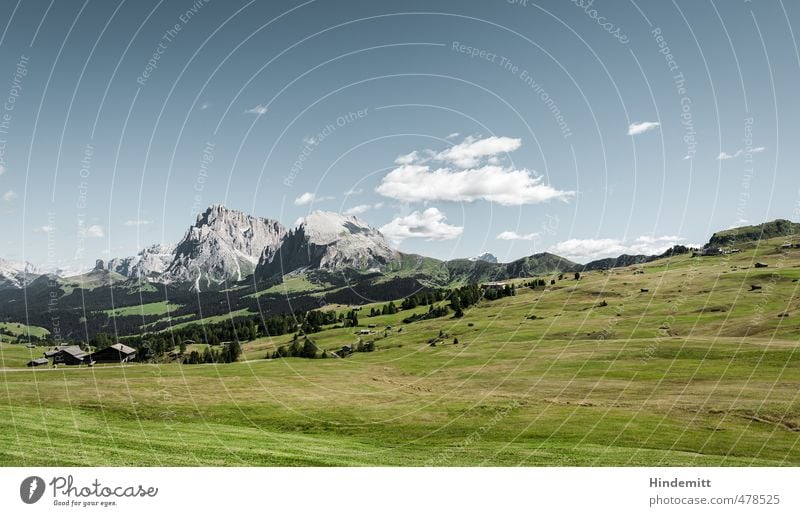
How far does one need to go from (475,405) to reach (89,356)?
4509 inches

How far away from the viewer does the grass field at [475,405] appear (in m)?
29.7

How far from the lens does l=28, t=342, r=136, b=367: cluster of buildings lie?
129 meters

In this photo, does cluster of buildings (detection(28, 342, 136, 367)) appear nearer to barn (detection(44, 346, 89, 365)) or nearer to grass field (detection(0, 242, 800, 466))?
barn (detection(44, 346, 89, 365))

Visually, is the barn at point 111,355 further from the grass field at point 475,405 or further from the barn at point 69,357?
the grass field at point 475,405

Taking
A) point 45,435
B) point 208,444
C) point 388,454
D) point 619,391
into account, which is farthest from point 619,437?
point 45,435

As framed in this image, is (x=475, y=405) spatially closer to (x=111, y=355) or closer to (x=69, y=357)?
(x=111, y=355)

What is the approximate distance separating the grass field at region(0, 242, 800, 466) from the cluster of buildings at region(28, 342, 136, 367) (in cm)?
5539

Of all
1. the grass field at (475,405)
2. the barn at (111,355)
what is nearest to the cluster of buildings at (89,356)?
the barn at (111,355)

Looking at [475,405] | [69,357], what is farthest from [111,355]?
[475,405]

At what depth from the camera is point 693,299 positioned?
142 m

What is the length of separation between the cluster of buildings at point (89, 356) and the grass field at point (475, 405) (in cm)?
5539
